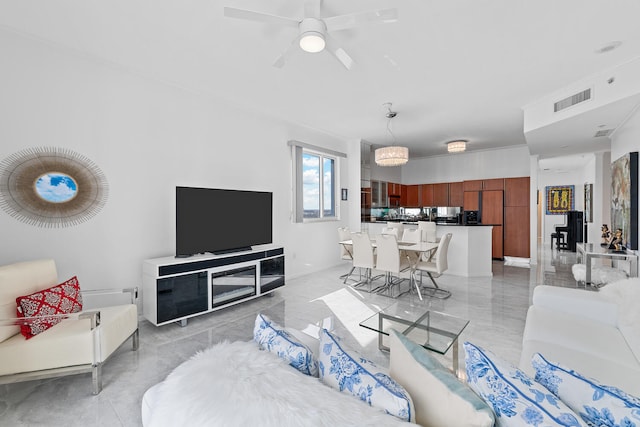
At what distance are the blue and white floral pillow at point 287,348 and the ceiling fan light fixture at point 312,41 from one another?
208 centimetres

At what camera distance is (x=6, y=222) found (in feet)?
8.50

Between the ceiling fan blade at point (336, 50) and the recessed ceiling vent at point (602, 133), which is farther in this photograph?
the recessed ceiling vent at point (602, 133)

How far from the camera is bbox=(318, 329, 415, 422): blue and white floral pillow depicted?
833 millimetres

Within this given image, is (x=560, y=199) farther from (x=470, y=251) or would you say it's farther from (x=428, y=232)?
(x=428, y=232)

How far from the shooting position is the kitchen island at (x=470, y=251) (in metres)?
5.38

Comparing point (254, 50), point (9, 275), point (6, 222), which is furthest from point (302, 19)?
point (6, 222)

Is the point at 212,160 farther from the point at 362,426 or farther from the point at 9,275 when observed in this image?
the point at 362,426

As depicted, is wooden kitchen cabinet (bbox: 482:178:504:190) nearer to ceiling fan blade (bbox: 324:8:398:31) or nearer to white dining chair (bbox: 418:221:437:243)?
white dining chair (bbox: 418:221:437:243)

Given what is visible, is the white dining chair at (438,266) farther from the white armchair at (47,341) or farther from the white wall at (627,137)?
the white armchair at (47,341)

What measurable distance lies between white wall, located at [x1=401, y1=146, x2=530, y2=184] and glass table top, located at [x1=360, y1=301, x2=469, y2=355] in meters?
6.49

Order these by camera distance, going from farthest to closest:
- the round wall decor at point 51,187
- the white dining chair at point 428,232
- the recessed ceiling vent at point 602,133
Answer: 1. the white dining chair at point 428,232
2. the recessed ceiling vent at point 602,133
3. the round wall decor at point 51,187

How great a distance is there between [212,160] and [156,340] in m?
2.35

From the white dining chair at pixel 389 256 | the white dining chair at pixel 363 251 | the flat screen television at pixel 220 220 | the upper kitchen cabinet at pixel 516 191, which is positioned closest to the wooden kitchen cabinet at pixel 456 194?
the upper kitchen cabinet at pixel 516 191

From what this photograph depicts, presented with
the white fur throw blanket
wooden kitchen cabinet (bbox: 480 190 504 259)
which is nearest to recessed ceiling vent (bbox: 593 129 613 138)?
wooden kitchen cabinet (bbox: 480 190 504 259)
